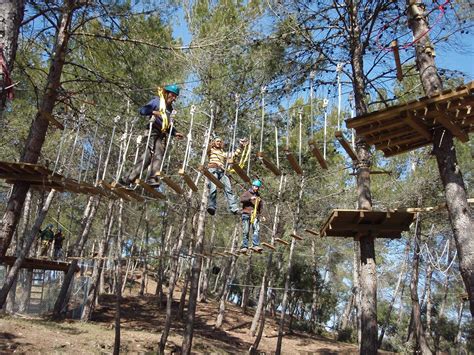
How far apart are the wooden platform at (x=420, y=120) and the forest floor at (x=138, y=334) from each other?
316 inches

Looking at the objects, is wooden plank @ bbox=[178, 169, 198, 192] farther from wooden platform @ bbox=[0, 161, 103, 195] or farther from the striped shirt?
the striped shirt

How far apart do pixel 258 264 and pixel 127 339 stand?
12.3 meters

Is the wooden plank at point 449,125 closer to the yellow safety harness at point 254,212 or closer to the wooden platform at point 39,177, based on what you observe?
Answer: the yellow safety harness at point 254,212

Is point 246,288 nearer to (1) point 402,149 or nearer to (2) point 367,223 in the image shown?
(2) point 367,223

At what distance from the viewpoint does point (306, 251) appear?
22172 mm

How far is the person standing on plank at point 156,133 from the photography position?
17.5 feet

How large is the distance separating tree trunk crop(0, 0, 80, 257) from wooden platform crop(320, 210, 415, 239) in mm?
3822

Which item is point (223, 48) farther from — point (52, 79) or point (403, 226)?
point (403, 226)

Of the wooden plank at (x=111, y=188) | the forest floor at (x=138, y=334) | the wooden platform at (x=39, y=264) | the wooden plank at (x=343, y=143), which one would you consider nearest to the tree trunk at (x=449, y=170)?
the wooden plank at (x=343, y=143)

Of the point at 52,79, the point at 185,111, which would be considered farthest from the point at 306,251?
the point at 52,79

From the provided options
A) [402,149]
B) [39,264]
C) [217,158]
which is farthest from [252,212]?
[39,264]

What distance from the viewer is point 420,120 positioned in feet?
17.0

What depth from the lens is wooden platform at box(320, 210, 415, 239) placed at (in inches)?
223

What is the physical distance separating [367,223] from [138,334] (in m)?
9.17
